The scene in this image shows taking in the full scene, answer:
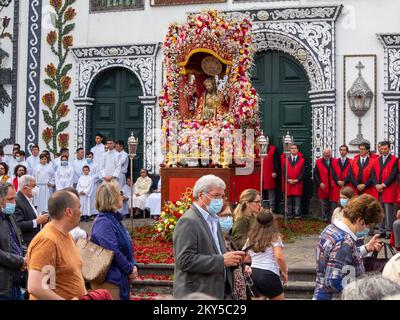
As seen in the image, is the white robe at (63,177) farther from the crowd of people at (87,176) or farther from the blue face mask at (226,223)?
the blue face mask at (226,223)

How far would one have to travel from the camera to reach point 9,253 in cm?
571

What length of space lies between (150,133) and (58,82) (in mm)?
2824

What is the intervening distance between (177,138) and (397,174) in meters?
4.16

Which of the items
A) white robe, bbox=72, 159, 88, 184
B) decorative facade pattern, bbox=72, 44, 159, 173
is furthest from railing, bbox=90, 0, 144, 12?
white robe, bbox=72, 159, 88, 184

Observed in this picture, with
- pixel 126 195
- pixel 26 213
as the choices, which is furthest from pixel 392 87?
pixel 26 213

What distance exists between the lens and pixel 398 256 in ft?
14.2

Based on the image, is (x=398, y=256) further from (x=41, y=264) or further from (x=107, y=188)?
(x=107, y=188)

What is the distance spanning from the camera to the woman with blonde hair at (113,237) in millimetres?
6094

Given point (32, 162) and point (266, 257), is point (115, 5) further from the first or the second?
point (266, 257)

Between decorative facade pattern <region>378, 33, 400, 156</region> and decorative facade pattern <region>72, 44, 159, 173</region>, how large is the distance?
17.9 ft

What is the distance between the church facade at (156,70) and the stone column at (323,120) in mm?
23

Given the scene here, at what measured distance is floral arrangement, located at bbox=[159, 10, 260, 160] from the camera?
42.6 feet

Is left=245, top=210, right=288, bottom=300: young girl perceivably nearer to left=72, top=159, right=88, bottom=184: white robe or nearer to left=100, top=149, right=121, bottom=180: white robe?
left=100, top=149, right=121, bottom=180: white robe
